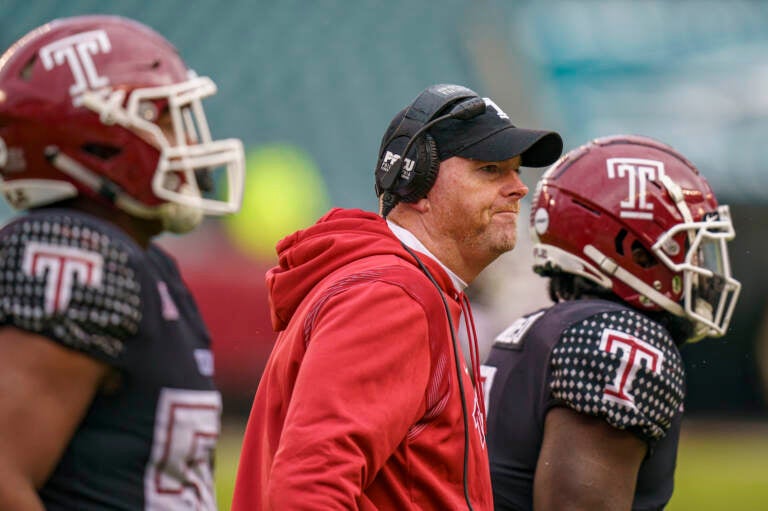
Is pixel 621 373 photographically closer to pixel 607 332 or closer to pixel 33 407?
pixel 607 332

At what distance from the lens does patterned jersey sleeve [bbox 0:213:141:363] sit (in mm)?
1991

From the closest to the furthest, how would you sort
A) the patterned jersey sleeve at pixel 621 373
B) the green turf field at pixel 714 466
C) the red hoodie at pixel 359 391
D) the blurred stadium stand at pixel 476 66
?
the red hoodie at pixel 359 391 → the patterned jersey sleeve at pixel 621 373 → the green turf field at pixel 714 466 → the blurred stadium stand at pixel 476 66

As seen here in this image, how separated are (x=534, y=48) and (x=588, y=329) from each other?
35.8ft

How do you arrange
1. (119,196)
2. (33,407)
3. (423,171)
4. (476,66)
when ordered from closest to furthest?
(33,407) < (119,196) < (423,171) < (476,66)

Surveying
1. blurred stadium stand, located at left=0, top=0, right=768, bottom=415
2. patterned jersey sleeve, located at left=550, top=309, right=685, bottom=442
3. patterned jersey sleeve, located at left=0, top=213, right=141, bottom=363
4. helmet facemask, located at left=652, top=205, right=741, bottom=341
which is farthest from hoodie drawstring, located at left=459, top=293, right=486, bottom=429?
blurred stadium stand, located at left=0, top=0, right=768, bottom=415

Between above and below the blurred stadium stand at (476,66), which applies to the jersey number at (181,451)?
above

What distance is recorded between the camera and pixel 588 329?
2771 mm

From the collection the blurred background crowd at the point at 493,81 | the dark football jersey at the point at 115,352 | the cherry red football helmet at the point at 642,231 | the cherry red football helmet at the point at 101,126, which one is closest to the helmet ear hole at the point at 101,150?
the cherry red football helmet at the point at 101,126

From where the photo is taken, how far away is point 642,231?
3.09 meters

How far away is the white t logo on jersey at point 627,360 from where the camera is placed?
8.67ft

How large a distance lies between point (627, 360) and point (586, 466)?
0.87 feet

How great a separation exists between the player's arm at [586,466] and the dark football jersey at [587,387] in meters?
0.04

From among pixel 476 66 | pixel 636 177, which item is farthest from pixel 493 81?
pixel 636 177

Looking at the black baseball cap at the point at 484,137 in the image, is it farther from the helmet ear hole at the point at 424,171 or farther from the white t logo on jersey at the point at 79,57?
the white t logo on jersey at the point at 79,57
